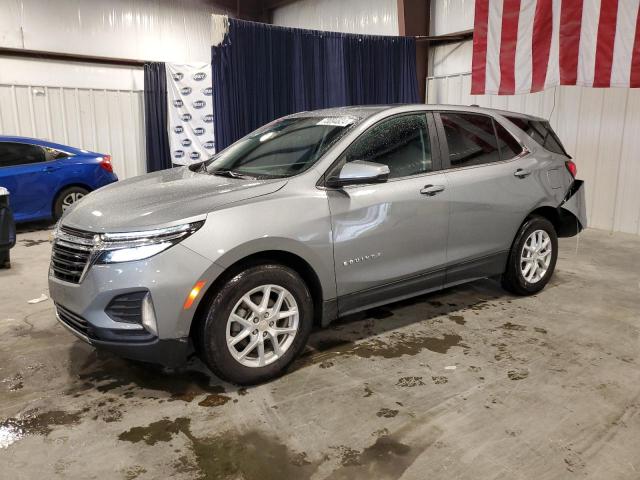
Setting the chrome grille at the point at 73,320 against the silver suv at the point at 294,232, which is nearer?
the silver suv at the point at 294,232

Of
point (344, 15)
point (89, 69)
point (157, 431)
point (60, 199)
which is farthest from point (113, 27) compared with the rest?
point (157, 431)

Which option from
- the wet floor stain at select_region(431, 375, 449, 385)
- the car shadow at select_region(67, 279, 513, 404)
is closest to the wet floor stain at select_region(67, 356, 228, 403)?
the car shadow at select_region(67, 279, 513, 404)

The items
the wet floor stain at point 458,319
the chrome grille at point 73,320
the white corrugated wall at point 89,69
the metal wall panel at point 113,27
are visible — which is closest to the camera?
the chrome grille at point 73,320

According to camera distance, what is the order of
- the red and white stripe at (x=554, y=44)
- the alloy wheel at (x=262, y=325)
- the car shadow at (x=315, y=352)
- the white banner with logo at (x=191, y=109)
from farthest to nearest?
the white banner with logo at (x=191, y=109) → the red and white stripe at (x=554, y=44) → the car shadow at (x=315, y=352) → the alloy wheel at (x=262, y=325)

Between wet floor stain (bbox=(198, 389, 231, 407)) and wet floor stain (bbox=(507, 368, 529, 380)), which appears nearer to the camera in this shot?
wet floor stain (bbox=(198, 389, 231, 407))

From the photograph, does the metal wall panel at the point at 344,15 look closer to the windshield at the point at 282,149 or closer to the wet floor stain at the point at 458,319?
the windshield at the point at 282,149

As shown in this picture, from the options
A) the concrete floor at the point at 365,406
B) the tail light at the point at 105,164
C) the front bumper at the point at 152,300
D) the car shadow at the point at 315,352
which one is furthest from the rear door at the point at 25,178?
the front bumper at the point at 152,300

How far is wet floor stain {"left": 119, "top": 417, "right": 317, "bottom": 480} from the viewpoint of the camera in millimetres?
2168

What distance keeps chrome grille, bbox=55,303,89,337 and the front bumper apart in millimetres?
11

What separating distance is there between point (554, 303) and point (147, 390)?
3101 millimetres

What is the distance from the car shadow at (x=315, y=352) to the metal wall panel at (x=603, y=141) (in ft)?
11.8

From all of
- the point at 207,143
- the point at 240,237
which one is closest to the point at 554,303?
the point at 240,237

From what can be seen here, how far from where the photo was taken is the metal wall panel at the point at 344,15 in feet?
32.4

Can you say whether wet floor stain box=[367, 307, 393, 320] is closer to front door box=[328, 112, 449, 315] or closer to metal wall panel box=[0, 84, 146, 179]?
front door box=[328, 112, 449, 315]
